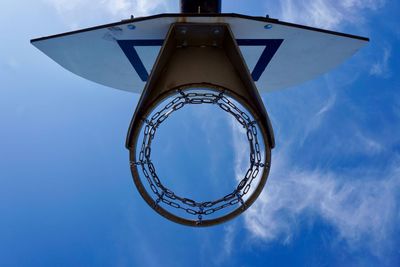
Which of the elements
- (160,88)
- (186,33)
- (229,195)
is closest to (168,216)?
(229,195)

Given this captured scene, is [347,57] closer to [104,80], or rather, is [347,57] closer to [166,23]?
[166,23]

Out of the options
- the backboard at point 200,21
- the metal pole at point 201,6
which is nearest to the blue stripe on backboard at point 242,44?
the backboard at point 200,21

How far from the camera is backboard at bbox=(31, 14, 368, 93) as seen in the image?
6.01m

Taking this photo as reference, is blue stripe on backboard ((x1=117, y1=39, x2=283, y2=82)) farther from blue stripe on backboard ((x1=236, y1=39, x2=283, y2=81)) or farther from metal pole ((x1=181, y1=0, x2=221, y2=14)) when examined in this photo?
metal pole ((x1=181, y1=0, x2=221, y2=14))

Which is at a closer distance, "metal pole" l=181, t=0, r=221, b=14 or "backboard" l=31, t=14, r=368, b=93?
"backboard" l=31, t=14, r=368, b=93

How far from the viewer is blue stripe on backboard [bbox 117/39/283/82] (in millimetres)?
6449

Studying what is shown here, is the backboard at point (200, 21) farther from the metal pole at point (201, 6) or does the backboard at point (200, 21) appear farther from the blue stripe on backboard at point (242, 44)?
the metal pole at point (201, 6)

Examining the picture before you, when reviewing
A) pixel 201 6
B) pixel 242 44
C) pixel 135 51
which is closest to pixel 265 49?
pixel 242 44

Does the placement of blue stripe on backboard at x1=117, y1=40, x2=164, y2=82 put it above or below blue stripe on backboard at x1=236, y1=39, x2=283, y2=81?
below

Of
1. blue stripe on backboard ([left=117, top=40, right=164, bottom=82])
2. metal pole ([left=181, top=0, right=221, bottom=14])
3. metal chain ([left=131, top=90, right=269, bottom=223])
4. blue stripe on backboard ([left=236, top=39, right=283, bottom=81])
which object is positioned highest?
metal pole ([left=181, top=0, right=221, bottom=14])

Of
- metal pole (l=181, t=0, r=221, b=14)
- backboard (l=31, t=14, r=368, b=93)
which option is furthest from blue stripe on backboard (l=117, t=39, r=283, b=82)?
metal pole (l=181, t=0, r=221, b=14)

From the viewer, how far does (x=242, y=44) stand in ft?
21.4

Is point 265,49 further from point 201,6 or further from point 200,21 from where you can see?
point 200,21

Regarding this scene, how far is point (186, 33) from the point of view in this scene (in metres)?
5.89
